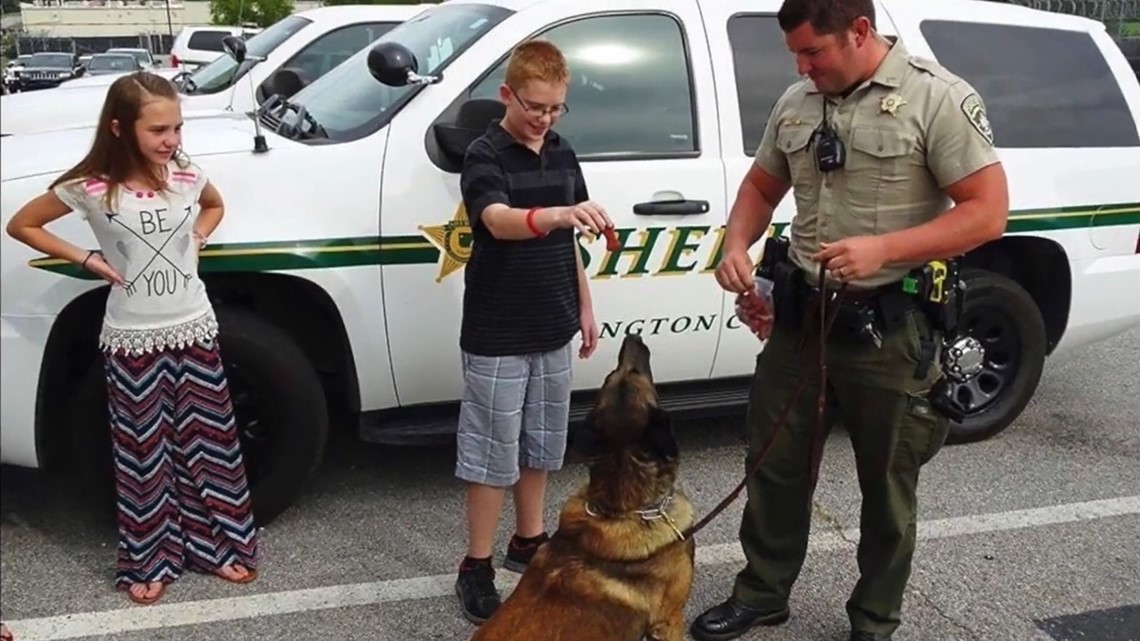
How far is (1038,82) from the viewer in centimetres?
452

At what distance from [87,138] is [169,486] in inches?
43.5

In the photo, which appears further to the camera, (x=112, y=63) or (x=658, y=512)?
(x=658, y=512)

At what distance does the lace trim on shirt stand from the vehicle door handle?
1559mm

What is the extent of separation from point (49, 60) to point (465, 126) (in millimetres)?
1825

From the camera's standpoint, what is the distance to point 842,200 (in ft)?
9.07

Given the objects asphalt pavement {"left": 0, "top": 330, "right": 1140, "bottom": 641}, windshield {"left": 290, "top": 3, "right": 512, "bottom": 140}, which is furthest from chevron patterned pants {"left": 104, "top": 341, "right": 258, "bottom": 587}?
windshield {"left": 290, "top": 3, "right": 512, "bottom": 140}

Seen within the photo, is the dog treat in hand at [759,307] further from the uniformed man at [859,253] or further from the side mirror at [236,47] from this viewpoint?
the side mirror at [236,47]

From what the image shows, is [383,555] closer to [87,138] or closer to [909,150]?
[87,138]

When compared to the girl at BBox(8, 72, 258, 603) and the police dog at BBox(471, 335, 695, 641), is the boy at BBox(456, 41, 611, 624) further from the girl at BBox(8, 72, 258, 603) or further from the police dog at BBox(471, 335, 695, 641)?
the girl at BBox(8, 72, 258, 603)

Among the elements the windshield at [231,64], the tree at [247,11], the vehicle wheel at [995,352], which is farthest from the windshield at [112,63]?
the windshield at [231,64]

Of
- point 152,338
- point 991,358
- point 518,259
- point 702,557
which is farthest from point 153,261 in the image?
point 991,358

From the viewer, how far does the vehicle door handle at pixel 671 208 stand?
3797mm

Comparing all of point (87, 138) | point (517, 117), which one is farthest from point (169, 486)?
point (517, 117)

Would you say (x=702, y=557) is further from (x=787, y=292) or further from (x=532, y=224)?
(x=532, y=224)
